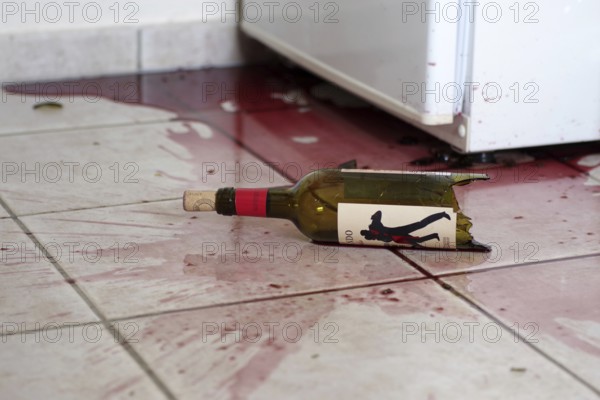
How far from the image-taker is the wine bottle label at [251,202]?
5.25 ft

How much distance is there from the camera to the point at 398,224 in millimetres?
1566

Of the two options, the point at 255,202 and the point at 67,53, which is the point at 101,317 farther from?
the point at 67,53

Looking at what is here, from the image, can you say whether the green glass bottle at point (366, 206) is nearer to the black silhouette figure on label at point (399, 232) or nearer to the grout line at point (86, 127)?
the black silhouette figure on label at point (399, 232)

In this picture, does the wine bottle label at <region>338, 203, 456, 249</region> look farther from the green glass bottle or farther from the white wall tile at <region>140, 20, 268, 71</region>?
the white wall tile at <region>140, 20, 268, 71</region>

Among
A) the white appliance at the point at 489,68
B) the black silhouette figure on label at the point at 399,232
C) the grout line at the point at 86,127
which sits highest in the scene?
the white appliance at the point at 489,68

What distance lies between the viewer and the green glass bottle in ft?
5.10

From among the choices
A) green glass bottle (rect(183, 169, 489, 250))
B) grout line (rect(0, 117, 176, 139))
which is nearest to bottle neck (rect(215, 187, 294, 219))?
green glass bottle (rect(183, 169, 489, 250))

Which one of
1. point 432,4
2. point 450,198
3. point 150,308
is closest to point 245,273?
point 150,308

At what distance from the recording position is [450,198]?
1.55m

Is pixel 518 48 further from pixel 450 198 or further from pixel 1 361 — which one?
pixel 1 361

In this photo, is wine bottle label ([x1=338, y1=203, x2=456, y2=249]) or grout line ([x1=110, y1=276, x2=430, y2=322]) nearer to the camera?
grout line ([x1=110, y1=276, x2=430, y2=322])

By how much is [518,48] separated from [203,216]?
0.69 metres

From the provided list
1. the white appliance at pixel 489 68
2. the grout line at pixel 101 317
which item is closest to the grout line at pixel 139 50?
the white appliance at pixel 489 68

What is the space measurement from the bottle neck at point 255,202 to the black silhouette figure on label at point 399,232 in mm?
131
